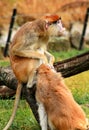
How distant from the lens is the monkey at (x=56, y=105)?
6980mm

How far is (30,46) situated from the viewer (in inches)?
338

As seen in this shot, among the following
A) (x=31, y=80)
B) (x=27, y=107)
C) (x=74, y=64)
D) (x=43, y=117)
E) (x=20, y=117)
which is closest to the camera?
(x=43, y=117)

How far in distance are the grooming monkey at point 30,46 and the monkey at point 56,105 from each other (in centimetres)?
88

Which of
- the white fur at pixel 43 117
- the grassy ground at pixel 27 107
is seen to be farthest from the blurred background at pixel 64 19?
the white fur at pixel 43 117

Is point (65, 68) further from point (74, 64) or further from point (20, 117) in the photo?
point (20, 117)

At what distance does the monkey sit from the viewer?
22.9ft

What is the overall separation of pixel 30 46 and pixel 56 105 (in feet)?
5.69

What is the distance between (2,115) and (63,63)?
1539 mm

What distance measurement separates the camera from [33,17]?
18.2 meters

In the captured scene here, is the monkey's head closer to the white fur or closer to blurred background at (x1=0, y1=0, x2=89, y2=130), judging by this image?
the white fur

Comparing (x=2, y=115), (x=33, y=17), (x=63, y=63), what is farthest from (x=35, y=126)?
(x=33, y=17)

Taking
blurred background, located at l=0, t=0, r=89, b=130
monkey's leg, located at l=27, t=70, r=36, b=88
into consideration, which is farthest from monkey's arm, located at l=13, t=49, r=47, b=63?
blurred background, located at l=0, t=0, r=89, b=130

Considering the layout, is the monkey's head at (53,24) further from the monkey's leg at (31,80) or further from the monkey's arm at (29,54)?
the monkey's leg at (31,80)

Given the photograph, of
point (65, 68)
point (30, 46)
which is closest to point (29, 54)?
point (30, 46)
